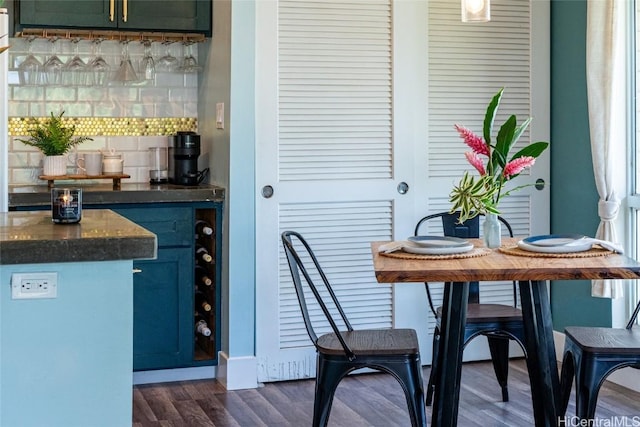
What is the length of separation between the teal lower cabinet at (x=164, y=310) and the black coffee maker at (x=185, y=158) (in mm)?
462

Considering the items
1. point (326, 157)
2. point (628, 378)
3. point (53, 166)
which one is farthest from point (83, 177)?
point (628, 378)

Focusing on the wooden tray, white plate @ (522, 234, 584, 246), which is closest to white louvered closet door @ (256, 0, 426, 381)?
the wooden tray

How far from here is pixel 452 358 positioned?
3203mm

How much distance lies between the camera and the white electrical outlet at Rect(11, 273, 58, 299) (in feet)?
7.84

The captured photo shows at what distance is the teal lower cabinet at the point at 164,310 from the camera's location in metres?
4.41

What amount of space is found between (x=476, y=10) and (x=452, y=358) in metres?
1.27

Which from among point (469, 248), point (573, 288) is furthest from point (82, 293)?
point (573, 288)

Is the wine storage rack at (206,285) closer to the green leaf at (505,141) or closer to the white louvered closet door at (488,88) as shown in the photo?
the white louvered closet door at (488,88)

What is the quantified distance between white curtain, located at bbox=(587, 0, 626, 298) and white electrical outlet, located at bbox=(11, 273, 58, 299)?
273 centimetres

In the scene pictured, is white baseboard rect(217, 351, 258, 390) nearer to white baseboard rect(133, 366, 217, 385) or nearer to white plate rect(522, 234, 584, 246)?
white baseboard rect(133, 366, 217, 385)

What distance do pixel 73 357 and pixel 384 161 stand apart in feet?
8.24

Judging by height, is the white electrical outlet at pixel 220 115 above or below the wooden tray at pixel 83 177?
above

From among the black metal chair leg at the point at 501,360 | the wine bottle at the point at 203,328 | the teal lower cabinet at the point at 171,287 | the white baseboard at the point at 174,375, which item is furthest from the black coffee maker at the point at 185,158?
the black metal chair leg at the point at 501,360

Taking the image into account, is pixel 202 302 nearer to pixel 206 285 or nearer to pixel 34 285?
pixel 206 285
